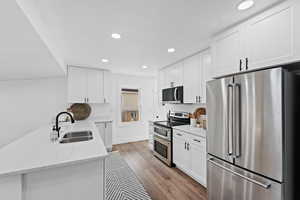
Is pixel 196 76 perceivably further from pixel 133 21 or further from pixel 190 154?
pixel 133 21

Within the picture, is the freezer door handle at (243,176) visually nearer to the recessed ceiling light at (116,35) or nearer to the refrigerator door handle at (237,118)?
the refrigerator door handle at (237,118)

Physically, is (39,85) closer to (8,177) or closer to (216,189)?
(8,177)

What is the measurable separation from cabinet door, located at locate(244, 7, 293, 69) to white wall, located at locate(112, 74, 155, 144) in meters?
3.93

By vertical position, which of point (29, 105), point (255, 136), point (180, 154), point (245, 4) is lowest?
Result: point (180, 154)

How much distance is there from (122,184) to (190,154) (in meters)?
1.36

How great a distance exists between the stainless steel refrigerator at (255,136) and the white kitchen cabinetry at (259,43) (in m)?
0.24

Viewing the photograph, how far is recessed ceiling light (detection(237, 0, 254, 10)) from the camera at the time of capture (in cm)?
134

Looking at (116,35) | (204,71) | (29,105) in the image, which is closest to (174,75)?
(204,71)

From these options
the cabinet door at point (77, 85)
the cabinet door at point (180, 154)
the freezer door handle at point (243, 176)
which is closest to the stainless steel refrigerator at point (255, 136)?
the freezer door handle at point (243, 176)

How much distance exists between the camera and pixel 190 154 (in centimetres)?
252

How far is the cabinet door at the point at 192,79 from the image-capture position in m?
2.80

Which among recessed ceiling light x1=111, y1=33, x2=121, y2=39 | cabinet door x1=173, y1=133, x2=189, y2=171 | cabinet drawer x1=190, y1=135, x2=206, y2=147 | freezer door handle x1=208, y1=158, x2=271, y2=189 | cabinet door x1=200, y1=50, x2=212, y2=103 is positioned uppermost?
recessed ceiling light x1=111, y1=33, x2=121, y2=39

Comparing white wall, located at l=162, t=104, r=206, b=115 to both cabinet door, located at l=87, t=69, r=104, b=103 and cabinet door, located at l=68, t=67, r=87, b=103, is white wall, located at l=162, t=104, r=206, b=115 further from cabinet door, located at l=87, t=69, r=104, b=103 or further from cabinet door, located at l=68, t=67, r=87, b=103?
cabinet door, located at l=68, t=67, r=87, b=103

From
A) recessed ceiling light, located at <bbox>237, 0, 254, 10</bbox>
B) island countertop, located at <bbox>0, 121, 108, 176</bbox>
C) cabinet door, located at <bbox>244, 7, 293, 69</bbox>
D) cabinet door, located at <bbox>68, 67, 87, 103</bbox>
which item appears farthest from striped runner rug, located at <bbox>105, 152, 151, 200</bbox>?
recessed ceiling light, located at <bbox>237, 0, 254, 10</bbox>
